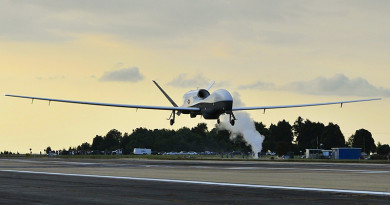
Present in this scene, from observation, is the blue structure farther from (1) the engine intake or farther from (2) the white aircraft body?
(1) the engine intake

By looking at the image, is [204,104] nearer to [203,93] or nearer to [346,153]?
[203,93]

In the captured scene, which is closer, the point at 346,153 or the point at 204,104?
the point at 204,104

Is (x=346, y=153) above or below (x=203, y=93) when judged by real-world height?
below

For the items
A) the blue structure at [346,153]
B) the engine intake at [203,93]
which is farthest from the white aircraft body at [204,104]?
the blue structure at [346,153]

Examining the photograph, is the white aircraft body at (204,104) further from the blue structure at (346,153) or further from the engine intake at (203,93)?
the blue structure at (346,153)

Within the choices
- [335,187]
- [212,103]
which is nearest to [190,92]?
[212,103]

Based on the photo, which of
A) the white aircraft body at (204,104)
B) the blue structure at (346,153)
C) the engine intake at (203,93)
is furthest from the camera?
the blue structure at (346,153)

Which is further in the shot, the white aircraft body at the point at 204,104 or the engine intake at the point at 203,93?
the engine intake at the point at 203,93

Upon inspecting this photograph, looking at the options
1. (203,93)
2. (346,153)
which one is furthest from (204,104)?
(346,153)

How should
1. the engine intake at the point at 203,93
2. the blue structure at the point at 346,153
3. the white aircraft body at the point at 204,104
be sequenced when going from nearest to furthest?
the white aircraft body at the point at 204,104
the engine intake at the point at 203,93
the blue structure at the point at 346,153

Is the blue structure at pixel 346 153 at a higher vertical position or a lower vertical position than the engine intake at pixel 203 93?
lower

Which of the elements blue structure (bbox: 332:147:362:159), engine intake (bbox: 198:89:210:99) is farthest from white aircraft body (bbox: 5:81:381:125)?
blue structure (bbox: 332:147:362:159)

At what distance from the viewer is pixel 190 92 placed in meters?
90.8

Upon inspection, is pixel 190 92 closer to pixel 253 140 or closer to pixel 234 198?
pixel 253 140
